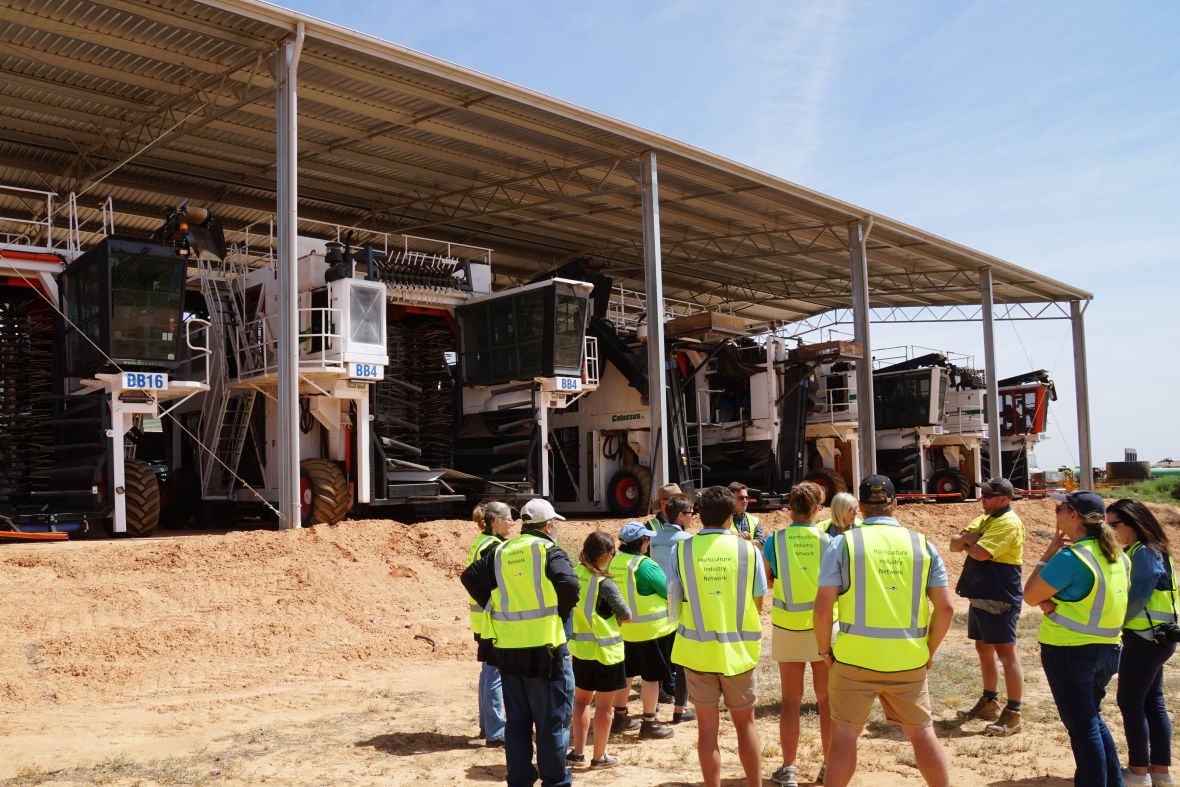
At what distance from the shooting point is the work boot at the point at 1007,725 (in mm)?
7367

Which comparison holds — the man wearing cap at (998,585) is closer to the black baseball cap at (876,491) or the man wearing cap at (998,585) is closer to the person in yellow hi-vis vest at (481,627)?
the black baseball cap at (876,491)

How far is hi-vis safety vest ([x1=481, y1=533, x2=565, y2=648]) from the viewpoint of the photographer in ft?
18.5

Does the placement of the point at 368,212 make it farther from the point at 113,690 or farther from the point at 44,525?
the point at 113,690

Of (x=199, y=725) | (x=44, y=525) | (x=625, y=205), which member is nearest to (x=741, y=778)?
(x=199, y=725)

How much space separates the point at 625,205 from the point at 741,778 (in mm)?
19255

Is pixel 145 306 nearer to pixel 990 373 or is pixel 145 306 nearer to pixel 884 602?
pixel 884 602

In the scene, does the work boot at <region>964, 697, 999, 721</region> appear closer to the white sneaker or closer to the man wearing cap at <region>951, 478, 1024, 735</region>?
the man wearing cap at <region>951, 478, 1024, 735</region>

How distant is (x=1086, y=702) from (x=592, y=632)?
9.08ft

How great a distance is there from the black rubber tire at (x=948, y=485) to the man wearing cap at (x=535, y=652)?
2607cm

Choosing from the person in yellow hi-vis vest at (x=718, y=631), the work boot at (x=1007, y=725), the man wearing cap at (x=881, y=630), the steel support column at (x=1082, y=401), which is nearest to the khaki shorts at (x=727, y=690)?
the person in yellow hi-vis vest at (x=718, y=631)

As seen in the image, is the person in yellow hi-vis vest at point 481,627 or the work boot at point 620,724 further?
the work boot at point 620,724

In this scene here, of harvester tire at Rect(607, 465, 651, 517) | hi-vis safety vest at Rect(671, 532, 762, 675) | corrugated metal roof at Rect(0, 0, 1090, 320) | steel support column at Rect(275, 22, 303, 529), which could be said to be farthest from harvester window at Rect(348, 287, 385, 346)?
hi-vis safety vest at Rect(671, 532, 762, 675)

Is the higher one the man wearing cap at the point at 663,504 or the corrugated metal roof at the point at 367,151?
the corrugated metal roof at the point at 367,151

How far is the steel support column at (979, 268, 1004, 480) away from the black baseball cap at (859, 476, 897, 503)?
2377cm
